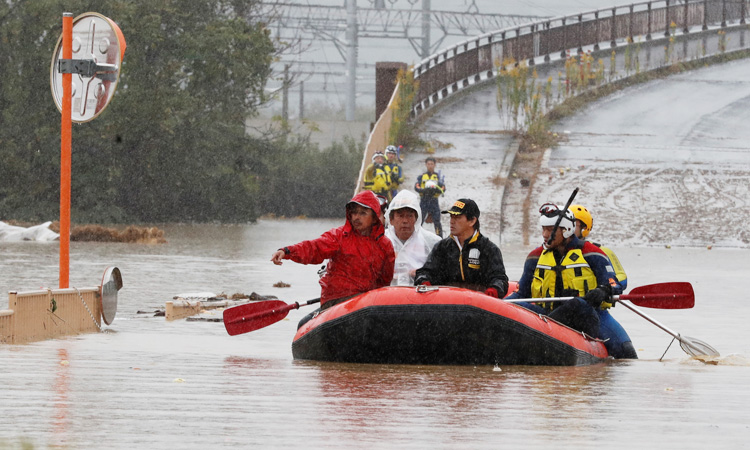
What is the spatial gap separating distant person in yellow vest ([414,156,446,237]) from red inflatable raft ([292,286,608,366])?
14.9 metres

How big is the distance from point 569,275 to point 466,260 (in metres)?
0.83

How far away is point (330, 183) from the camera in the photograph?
194ft

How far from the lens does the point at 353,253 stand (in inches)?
420

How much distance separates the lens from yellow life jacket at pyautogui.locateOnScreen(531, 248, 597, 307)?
10.7 m

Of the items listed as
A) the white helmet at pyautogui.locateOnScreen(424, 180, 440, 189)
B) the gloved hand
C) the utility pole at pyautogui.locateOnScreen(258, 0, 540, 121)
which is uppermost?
the utility pole at pyautogui.locateOnScreen(258, 0, 540, 121)

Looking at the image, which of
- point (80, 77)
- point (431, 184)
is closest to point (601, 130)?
point (431, 184)

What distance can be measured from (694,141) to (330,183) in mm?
25952

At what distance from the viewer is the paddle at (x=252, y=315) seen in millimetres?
11578

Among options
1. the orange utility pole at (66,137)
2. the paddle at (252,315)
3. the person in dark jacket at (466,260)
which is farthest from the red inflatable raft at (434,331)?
the orange utility pole at (66,137)

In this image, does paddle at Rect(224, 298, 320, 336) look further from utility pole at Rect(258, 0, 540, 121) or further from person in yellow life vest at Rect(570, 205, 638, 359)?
utility pole at Rect(258, 0, 540, 121)

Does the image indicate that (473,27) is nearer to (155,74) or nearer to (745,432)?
(155,74)

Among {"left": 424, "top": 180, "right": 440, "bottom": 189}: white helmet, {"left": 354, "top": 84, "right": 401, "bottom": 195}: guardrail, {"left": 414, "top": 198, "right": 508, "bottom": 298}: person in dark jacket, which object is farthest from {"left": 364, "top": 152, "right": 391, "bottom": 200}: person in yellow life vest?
{"left": 414, "top": 198, "right": 508, "bottom": 298}: person in dark jacket

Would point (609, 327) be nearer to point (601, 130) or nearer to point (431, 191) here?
point (431, 191)

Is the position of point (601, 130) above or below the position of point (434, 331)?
above
